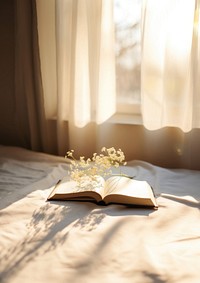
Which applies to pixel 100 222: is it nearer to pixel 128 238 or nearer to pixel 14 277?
pixel 128 238

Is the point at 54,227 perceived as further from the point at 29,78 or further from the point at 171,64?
the point at 29,78

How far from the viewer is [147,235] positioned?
106 cm

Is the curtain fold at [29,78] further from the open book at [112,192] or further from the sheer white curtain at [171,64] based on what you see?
the open book at [112,192]

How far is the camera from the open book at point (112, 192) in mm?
1262

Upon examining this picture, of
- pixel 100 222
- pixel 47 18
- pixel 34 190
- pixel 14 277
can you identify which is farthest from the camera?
pixel 47 18

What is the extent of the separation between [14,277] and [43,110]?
4.56 feet

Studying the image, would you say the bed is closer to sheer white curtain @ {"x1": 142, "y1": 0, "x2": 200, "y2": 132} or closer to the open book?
the open book

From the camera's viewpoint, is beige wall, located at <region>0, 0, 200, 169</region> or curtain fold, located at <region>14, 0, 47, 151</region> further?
curtain fold, located at <region>14, 0, 47, 151</region>

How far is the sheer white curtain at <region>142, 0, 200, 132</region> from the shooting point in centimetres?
170

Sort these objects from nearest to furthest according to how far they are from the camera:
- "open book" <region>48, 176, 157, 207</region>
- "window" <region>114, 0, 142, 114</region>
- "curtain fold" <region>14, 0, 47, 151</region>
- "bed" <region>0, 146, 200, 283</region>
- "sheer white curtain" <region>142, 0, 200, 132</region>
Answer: "bed" <region>0, 146, 200, 283</region>, "open book" <region>48, 176, 157, 207</region>, "sheer white curtain" <region>142, 0, 200, 132</region>, "window" <region>114, 0, 142, 114</region>, "curtain fold" <region>14, 0, 47, 151</region>

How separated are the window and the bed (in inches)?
25.0

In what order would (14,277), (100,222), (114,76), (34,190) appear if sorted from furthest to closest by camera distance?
(114,76) → (34,190) → (100,222) → (14,277)

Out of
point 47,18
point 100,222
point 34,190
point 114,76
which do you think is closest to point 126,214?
point 100,222

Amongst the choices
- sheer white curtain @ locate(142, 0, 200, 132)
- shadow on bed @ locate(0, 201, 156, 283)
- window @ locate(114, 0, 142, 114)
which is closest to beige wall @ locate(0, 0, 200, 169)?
sheer white curtain @ locate(142, 0, 200, 132)
